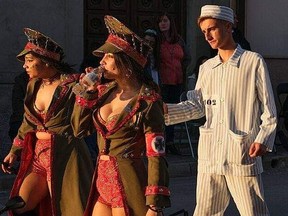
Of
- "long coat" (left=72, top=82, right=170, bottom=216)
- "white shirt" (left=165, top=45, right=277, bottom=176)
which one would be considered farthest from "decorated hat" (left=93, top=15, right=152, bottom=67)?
"white shirt" (left=165, top=45, right=277, bottom=176)

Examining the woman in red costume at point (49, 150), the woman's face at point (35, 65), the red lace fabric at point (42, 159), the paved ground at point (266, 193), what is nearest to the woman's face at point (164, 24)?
the paved ground at point (266, 193)

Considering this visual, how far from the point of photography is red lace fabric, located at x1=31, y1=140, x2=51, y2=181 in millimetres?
6535

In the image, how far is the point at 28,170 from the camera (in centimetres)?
656

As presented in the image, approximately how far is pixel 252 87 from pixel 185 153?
7.76 meters

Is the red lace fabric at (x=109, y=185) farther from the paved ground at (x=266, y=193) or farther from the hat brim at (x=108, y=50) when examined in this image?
the paved ground at (x=266, y=193)

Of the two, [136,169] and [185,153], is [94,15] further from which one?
[136,169]

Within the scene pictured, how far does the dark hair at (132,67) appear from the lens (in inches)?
210

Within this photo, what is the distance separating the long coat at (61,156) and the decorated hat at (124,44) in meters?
1.24

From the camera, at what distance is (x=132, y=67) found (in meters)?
5.37

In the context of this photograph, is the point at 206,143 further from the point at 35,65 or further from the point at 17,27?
the point at 17,27

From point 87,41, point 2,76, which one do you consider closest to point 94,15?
point 87,41

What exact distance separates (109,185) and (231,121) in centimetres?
85

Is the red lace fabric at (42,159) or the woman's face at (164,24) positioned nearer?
the red lace fabric at (42,159)

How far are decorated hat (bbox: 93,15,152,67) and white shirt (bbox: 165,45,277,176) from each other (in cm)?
55
